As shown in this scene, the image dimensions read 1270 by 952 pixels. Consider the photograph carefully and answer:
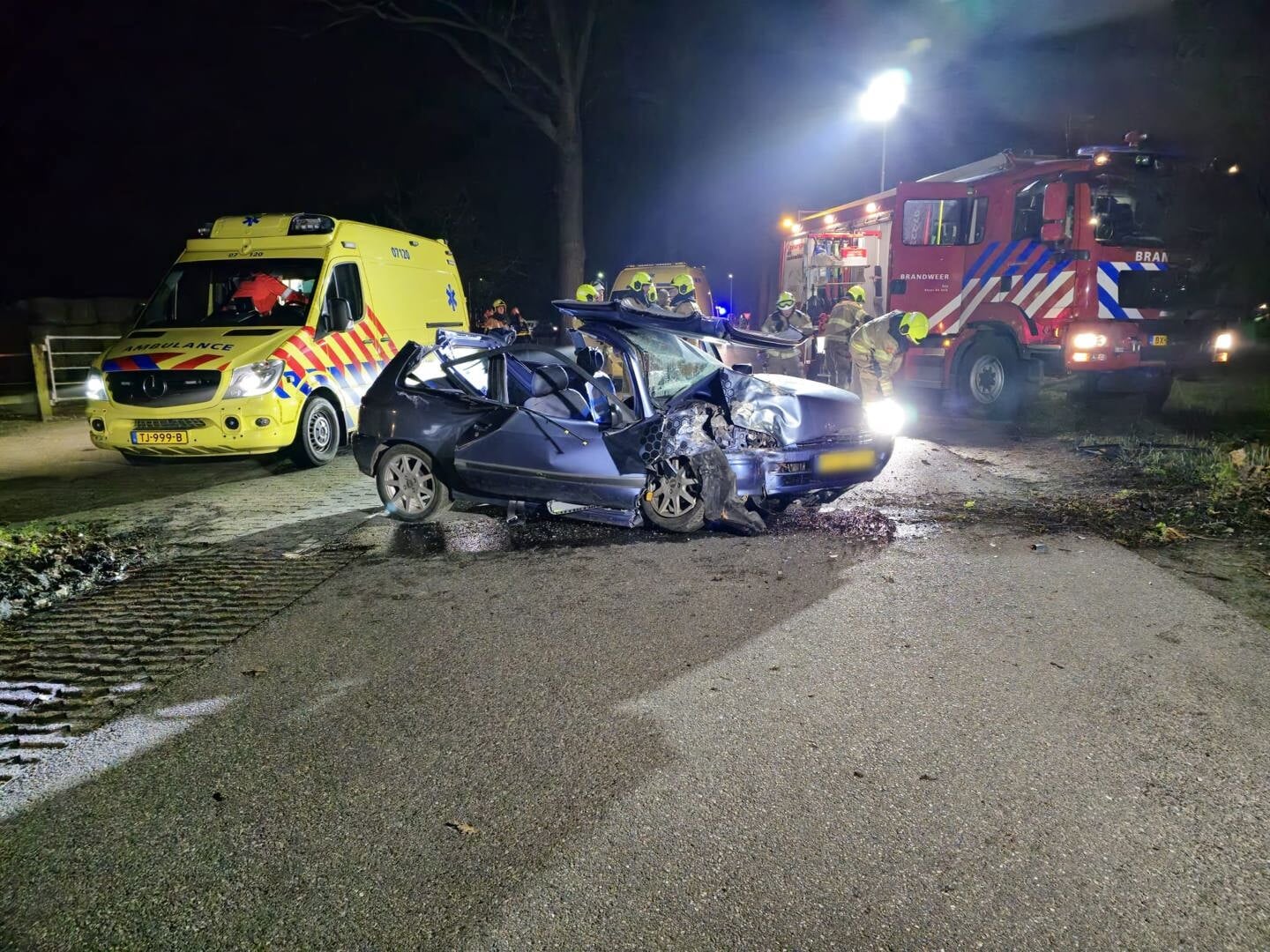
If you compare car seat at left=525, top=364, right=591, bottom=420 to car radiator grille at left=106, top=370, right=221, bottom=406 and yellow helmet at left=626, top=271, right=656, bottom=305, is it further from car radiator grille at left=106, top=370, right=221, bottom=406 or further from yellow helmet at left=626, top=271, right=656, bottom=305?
yellow helmet at left=626, top=271, right=656, bottom=305

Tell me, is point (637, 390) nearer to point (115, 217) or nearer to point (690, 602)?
point (690, 602)

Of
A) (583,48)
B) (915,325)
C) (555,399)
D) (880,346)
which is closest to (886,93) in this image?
(583,48)

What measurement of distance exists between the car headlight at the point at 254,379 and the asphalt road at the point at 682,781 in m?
4.07

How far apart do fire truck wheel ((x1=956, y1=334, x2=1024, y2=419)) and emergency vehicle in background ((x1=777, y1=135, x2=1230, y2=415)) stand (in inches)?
0.7

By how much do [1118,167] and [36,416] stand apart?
53.0 ft

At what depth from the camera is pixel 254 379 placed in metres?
8.34

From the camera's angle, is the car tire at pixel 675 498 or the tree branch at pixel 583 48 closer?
the car tire at pixel 675 498

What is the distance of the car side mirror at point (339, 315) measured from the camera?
903 centimetres

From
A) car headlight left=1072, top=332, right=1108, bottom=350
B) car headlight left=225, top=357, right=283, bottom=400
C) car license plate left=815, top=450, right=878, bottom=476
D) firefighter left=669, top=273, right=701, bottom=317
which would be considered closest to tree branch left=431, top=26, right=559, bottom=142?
firefighter left=669, top=273, right=701, bottom=317

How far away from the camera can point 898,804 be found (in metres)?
2.91

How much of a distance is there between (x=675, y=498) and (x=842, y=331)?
6792mm

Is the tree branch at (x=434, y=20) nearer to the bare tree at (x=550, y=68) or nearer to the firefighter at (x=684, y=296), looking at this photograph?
the bare tree at (x=550, y=68)

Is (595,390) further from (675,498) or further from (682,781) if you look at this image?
(682,781)

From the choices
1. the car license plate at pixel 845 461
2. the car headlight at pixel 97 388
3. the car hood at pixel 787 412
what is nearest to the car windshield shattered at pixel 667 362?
the car hood at pixel 787 412
